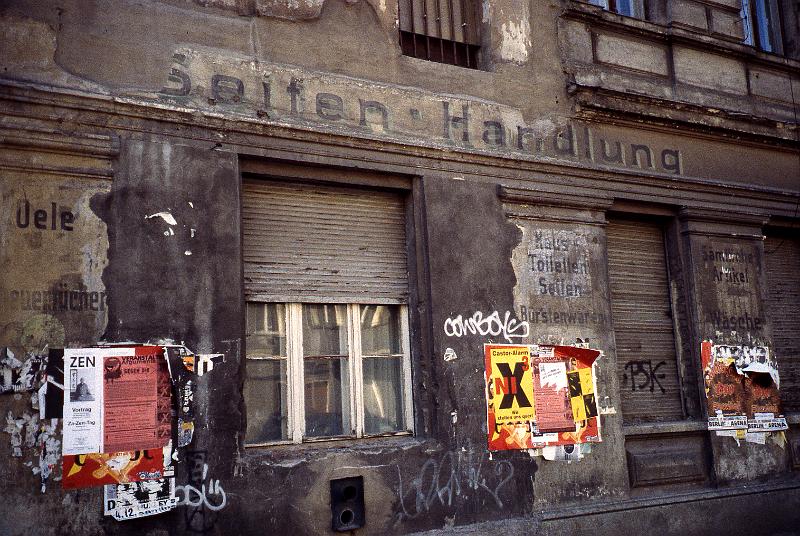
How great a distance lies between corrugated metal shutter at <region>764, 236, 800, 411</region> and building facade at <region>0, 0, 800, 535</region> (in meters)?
0.04

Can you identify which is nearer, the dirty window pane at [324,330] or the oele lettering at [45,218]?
the oele lettering at [45,218]

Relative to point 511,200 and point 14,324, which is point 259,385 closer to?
point 14,324

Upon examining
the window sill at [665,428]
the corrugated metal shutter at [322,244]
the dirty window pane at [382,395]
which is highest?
Result: the corrugated metal shutter at [322,244]

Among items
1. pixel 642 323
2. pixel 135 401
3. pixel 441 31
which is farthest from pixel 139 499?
pixel 642 323

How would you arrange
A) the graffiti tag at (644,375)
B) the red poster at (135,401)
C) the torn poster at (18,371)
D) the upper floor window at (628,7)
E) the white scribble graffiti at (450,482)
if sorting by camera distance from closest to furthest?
the torn poster at (18,371) < the red poster at (135,401) < the white scribble graffiti at (450,482) < the graffiti tag at (644,375) < the upper floor window at (628,7)

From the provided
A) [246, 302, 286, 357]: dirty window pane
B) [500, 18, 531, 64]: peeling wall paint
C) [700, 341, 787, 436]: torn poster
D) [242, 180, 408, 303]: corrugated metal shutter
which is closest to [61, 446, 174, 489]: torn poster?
[246, 302, 286, 357]: dirty window pane

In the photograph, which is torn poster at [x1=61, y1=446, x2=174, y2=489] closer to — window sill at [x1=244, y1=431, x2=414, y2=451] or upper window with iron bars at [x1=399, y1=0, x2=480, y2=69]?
window sill at [x1=244, y1=431, x2=414, y2=451]

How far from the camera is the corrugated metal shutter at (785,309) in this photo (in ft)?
26.8

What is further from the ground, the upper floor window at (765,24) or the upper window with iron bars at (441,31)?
the upper floor window at (765,24)

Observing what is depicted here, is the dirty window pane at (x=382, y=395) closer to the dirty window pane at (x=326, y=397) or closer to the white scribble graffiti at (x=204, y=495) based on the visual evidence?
the dirty window pane at (x=326, y=397)

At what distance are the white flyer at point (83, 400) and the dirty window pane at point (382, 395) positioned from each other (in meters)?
1.95

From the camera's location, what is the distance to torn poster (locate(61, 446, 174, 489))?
4.68 metres

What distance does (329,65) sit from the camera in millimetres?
6035

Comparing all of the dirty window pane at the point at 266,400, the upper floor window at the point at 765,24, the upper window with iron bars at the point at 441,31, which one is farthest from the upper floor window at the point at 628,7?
the dirty window pane at the point at 266,400
